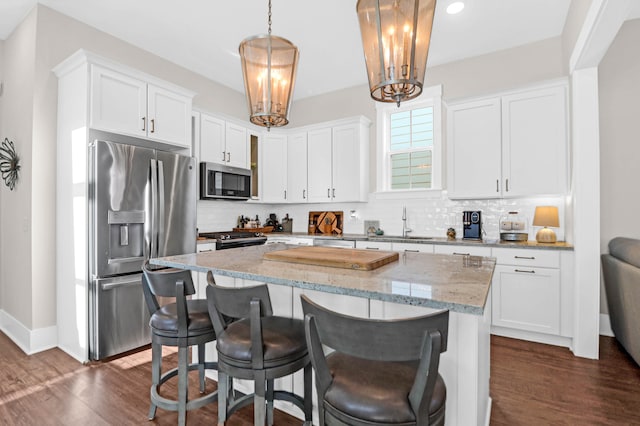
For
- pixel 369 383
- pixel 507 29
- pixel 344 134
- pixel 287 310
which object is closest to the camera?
pixel 369 383

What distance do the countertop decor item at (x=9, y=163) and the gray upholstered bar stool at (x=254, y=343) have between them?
10.2ft

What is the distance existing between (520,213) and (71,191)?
4.53 meters

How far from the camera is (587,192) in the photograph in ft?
9.32

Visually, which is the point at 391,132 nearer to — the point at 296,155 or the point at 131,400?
the point at 296,155

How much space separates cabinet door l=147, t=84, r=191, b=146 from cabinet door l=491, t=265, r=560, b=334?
11.6ft

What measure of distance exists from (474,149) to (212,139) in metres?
3.16

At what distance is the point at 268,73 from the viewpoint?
6.15 feet

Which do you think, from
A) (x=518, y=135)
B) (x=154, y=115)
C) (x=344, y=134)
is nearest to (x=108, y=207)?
(x=154, y=115)

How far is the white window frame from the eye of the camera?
14.2 feet

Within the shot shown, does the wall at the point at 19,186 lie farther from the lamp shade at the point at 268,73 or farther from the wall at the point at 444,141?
the lamp shade at the point at 268,73

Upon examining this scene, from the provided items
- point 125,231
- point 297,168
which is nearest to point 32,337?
point 125,231

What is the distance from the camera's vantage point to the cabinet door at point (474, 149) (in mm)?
3627

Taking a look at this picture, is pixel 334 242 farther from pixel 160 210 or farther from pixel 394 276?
pixel 394 276

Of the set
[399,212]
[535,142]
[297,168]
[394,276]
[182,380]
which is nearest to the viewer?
[394,276]
